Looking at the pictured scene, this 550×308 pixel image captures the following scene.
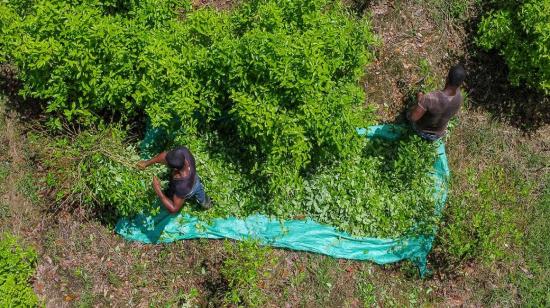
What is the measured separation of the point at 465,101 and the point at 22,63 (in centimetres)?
638

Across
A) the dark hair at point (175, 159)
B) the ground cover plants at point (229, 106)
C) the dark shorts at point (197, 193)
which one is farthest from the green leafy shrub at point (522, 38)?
the dark hair at point (175, 159)

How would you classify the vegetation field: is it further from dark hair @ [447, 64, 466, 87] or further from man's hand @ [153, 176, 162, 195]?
dark hair @ [447, 64, 466, 87]

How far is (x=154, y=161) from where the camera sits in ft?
21.7

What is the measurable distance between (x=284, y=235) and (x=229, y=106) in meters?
1.97

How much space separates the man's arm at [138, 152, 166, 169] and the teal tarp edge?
541 mm

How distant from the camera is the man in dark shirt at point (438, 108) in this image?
254 inches

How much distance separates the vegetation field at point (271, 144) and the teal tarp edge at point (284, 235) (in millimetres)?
137

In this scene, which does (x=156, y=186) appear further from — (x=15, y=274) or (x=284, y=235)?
(x=15, y=274)

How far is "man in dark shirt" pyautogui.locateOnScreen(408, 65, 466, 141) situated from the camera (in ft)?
21.2

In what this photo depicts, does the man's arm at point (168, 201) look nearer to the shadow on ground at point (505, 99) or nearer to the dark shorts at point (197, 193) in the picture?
the dark shorts at point (197, 193)

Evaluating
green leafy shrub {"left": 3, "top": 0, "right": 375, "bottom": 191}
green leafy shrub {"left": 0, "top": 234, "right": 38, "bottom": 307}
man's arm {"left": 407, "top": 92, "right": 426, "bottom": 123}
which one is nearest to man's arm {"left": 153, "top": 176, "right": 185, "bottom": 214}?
green leafy shrub {"left": 3, "top": 0, "right": 375, "bottom": 191}

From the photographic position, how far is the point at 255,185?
7.21m

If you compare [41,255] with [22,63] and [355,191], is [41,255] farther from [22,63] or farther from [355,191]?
[355,191]

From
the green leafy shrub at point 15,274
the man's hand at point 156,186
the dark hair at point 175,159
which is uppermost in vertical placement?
the dark hair at point 175,159
